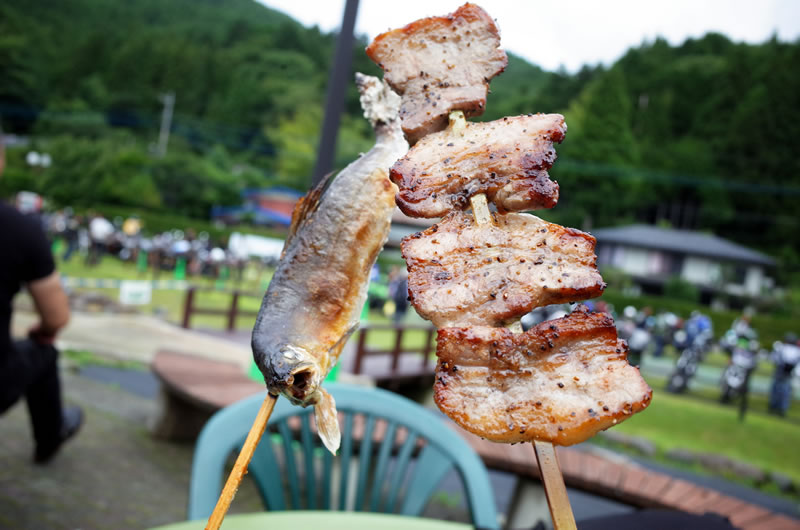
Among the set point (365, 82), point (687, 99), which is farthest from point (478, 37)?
point (687, 99)

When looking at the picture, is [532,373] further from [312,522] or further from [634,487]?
[634,487]

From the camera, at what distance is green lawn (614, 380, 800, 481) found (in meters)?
9.09

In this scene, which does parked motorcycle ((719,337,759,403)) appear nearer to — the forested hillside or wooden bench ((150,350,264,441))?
wooden bench ((150,350,264,441))

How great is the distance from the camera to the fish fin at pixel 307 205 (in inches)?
44.9

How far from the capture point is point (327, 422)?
103 centimetres

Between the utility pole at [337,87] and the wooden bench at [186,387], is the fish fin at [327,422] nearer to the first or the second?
the utility pole at [337,87]

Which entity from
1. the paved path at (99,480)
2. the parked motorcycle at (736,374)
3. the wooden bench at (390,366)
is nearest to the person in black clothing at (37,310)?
the paved path at (99,480)

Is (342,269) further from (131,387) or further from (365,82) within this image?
(131,387)

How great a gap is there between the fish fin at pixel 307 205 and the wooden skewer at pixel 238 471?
0.32 m

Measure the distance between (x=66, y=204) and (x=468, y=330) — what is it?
49.7 m

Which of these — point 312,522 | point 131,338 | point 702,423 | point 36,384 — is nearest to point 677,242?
point 702,423

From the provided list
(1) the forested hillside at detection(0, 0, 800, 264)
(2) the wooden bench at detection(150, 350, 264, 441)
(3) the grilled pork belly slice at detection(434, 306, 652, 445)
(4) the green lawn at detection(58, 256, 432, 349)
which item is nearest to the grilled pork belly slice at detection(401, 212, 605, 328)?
(3) the grilled pork belly slice at detection(434, 306, 652, 445)

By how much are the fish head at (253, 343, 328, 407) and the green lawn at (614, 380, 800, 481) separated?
890 centimetres

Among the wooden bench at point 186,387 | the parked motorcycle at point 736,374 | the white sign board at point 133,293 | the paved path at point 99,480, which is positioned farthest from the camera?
the parked motorcycle at point 736,374
